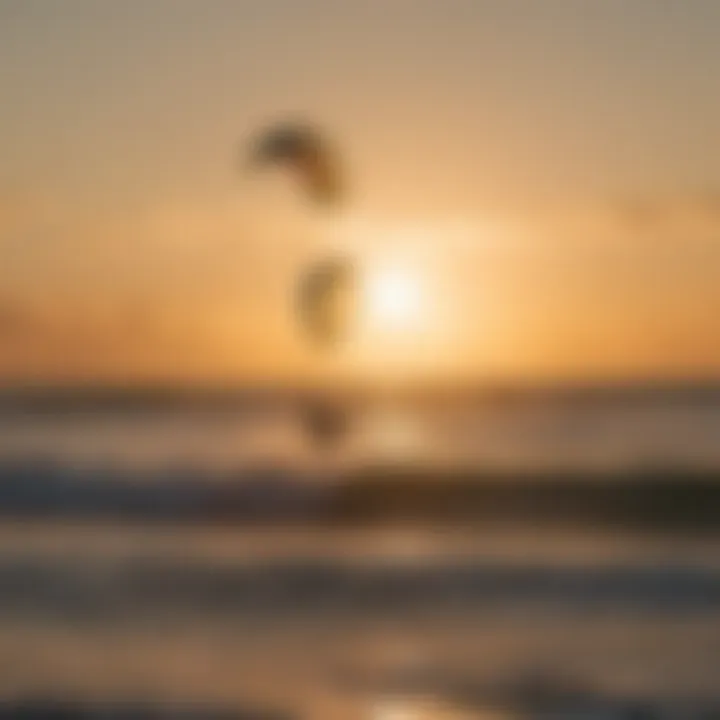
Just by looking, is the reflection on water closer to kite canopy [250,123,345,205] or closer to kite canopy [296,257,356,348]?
kite canopy [296,257,356,348]

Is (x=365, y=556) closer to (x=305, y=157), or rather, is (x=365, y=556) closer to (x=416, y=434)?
(x=416, y=434)

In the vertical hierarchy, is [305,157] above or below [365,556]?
above

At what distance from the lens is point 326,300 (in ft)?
3.41

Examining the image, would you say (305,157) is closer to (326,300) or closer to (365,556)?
(326,300)

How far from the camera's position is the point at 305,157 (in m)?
1.04

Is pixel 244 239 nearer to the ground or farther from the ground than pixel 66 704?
farther from the ground

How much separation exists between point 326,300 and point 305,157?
107 mm

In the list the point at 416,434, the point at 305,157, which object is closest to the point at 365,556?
the point at 416,434

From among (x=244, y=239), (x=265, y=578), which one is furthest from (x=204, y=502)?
(x=244, y=239)

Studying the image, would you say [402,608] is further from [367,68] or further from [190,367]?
[367,68]

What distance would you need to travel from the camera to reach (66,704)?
3.23 ft

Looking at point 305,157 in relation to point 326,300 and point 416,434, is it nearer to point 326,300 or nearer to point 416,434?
point 326,300

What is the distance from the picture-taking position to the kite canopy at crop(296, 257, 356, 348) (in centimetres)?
104

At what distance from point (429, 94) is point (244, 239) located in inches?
6.9
